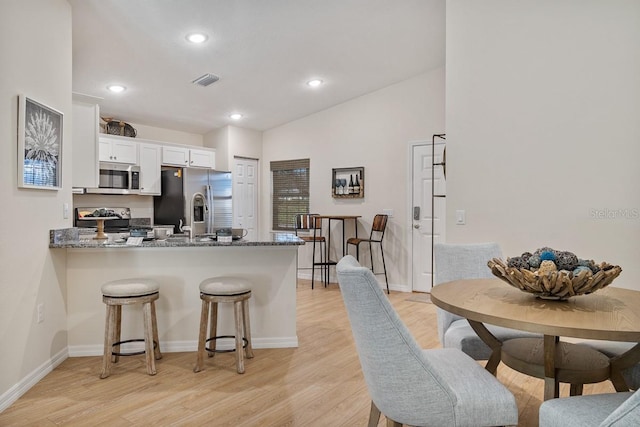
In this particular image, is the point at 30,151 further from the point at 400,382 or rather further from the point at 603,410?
the point at 603,410

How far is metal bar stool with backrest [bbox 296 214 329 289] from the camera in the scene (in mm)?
5859

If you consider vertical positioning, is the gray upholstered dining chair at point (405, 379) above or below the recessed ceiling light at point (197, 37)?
below

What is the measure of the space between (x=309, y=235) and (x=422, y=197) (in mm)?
1868

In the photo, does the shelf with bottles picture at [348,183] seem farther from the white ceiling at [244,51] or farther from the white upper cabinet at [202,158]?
the white upper cabinet at [202,158]

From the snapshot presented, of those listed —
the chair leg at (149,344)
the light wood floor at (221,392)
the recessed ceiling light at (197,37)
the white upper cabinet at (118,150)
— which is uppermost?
the recessed ceiling light at (197,37)

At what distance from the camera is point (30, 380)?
2549 mm

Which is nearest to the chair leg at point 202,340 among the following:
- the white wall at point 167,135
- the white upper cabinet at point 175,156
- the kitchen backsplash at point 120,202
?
the kitchen backsplash at point 120,202

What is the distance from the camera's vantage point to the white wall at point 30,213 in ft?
7.70

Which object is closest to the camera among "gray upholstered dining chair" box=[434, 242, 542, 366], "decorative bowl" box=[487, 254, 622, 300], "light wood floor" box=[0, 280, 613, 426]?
"decorative bowl" box=[487, 254, 622, 300]

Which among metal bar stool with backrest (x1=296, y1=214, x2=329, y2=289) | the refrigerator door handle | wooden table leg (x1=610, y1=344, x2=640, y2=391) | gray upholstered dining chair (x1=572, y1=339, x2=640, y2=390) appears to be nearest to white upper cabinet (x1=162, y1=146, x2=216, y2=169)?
the refrigerator door handle

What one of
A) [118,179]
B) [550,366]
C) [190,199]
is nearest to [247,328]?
[550,366]

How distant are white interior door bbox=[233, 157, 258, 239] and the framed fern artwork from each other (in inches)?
139

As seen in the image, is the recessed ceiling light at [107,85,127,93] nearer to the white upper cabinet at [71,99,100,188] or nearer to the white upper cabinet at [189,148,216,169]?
the white upper cabinet at [71,99,100,188]

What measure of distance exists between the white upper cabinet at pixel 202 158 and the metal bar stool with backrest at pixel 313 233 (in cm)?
164
